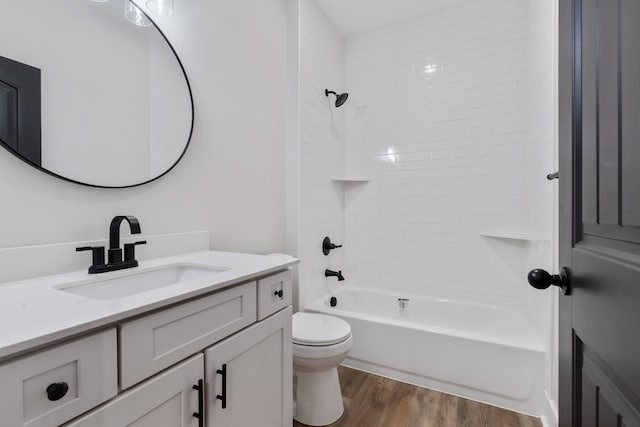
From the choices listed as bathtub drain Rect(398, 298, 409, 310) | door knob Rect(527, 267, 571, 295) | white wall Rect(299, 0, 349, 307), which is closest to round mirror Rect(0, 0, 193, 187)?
A: white wall Rect(299, 0, 349, 307)

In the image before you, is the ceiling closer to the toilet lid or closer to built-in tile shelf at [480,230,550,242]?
built-in tile shelf at [480,230,550,242]

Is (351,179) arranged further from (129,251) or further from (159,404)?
(159,404)

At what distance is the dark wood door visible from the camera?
424mm

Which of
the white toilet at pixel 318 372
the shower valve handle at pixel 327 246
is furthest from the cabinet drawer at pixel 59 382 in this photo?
the shower valve handle at pixel 327 246

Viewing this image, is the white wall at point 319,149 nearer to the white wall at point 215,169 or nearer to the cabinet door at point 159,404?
the white wall at point 215,169

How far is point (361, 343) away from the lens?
2.12 metres

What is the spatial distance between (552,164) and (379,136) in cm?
152

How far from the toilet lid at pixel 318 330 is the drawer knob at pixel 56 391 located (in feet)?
3.71

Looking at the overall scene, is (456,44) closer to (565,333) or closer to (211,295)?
(565,333)

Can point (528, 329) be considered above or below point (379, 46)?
below

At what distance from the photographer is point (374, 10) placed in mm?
2516

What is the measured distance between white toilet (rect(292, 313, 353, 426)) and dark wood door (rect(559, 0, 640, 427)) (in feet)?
3.39

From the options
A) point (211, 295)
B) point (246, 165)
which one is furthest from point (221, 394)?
point (246, 165)

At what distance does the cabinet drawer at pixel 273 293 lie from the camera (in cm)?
110
